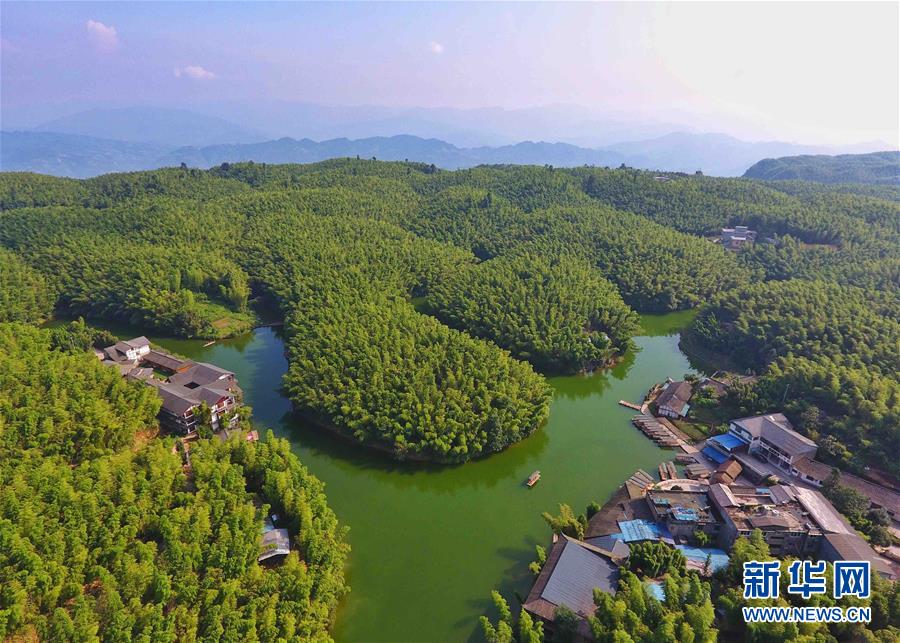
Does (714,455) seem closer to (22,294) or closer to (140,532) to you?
(140,532)

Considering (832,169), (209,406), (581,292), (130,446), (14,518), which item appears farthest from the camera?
(832,169)

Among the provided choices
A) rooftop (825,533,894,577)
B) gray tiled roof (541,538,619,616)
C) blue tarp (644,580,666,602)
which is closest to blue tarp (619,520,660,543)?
gray tiled roof (541,538,619,616)

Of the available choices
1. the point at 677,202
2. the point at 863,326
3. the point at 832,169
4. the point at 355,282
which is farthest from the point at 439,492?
the point at 832,169

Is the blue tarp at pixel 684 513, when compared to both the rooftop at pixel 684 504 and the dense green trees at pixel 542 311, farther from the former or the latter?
the dense green trees at pixel 542 311

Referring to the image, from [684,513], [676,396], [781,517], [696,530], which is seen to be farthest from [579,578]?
[676,396]

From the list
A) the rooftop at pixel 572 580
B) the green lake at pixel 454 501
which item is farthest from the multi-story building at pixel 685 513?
the rooftop at pixel 572 580

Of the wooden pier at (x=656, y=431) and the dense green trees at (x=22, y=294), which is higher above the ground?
the dense green trees at (x=22, y=294)

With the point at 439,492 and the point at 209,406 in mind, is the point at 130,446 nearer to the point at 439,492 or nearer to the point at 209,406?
the point at 209,406
